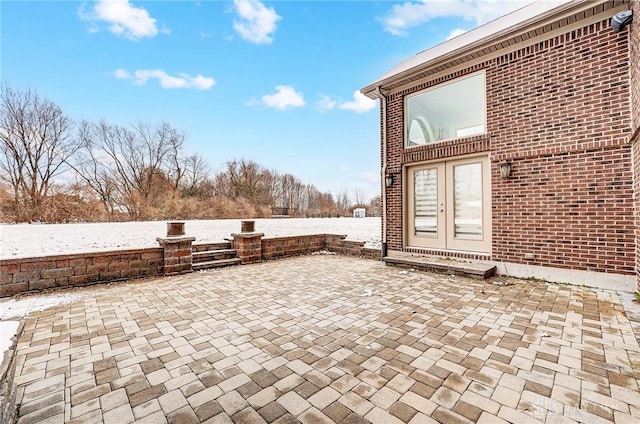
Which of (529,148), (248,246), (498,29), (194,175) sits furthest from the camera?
(194,175)

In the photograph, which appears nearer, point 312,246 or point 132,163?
point 312,246

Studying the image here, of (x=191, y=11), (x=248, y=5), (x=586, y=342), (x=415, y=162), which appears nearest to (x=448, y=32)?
(x=415, y=162)

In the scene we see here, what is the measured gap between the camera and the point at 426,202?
5.96m

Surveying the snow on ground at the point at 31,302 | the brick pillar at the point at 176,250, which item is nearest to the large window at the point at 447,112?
the brick pillar at the point at 176,250

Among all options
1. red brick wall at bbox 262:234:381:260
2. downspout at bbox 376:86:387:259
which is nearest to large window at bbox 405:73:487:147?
downspout at bbox 376:86:387:259

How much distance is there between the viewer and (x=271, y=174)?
30.7 metres

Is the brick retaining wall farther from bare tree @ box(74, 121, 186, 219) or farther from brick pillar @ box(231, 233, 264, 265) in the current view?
bare tree @ box(74, 121, 186, 219)

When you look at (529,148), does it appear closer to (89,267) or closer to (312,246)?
(312,246)

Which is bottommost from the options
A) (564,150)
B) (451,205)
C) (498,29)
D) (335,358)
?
(335,358)

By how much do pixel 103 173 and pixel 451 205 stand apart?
2300 cm

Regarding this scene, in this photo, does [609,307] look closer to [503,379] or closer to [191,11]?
[503,379]

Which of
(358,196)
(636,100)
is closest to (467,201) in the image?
(636,100)

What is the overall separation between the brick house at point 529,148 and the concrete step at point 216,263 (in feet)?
11.9

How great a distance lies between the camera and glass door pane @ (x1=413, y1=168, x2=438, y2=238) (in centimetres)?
582
